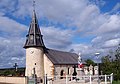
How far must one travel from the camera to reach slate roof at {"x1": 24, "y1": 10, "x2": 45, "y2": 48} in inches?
1690

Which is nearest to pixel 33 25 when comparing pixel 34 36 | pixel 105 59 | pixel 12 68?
pixel 34 36

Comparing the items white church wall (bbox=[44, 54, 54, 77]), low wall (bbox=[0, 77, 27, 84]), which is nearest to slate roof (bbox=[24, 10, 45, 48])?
white church wall (bbox=[44, 54, 54, 77])

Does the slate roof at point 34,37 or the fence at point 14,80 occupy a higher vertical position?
the slate roof at point 34,37

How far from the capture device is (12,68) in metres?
62.5

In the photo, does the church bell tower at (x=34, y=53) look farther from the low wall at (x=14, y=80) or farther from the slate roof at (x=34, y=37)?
the low wall at (x=14, y=80)

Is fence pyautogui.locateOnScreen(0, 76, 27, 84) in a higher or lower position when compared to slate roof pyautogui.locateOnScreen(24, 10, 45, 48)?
lower

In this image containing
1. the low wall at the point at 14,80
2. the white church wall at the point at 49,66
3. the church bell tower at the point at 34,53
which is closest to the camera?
the low wall at the point at 14,80

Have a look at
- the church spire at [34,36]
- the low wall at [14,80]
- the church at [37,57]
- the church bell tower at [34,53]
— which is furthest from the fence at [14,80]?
the church spire at [34,36]

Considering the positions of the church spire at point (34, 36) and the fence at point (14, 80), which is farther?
the church spire at point (34, 36)

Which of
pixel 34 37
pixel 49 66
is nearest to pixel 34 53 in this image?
pixel 34 37

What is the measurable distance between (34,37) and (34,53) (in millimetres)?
2929

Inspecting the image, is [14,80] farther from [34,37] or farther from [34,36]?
[34,36]

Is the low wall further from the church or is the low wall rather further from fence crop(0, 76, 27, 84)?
the church

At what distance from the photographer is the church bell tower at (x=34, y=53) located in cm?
4253
